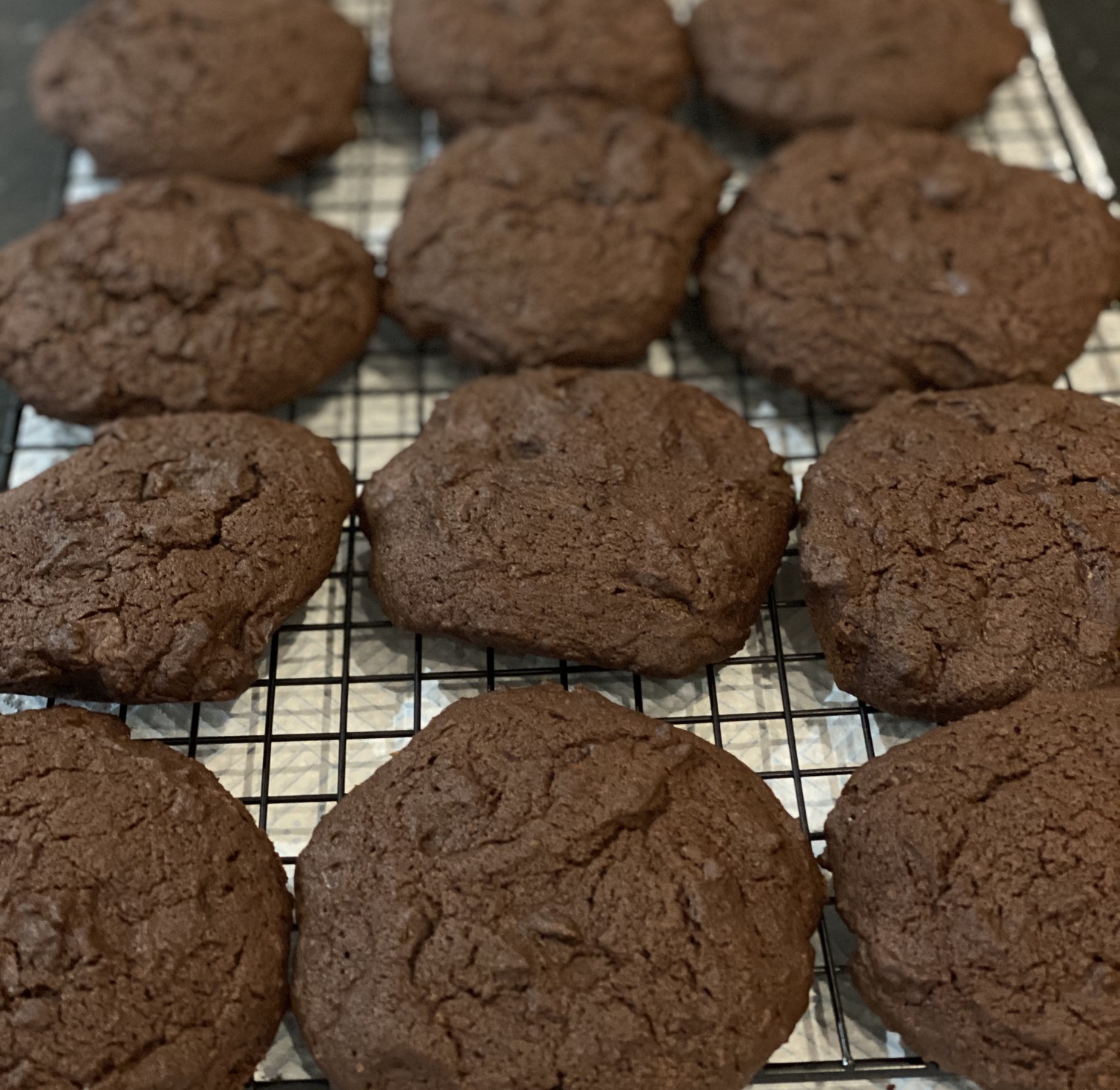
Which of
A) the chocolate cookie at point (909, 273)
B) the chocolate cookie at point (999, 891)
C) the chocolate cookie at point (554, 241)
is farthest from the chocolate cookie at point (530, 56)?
the chocolate cookie at point (999, 891)

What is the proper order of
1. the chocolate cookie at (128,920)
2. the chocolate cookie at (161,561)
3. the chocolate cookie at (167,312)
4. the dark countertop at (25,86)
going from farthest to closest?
the dark countertop at (25,86)
the chocolate cookie at (167,312)
the chocolate cookie at (161,561)
the chocolate cookie at (128,920)

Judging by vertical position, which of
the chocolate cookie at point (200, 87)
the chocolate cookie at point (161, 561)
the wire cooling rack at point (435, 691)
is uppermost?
the chocolate cookie at point (200, 87)

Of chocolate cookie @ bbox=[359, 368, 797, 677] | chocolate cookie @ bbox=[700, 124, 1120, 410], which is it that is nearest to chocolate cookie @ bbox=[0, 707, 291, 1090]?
chocolate cookie @ bbox=[359, 368, 797, 677]

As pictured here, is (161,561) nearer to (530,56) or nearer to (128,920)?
(128,920)

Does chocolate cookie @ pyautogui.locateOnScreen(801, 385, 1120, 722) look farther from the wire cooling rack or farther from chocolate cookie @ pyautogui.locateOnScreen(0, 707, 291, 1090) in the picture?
chocolate cookie @ pyautogui.locateOnScreen(0, 707, 291, 1090)

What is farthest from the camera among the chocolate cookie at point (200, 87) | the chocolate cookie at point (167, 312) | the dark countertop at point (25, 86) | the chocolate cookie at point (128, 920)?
the dark countertop at point (25, 86)

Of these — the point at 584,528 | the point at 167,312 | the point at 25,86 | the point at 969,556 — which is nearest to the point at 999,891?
the point at 969,556

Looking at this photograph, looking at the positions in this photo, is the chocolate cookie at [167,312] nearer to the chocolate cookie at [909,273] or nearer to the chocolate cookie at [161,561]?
the chocolate cookie at [161,561]
